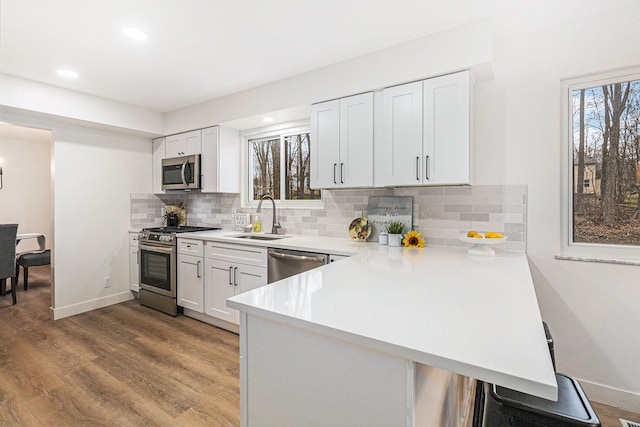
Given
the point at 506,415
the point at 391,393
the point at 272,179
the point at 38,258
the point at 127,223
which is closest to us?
the point at 391,393

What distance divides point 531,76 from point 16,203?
8.27 meters

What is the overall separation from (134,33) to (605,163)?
Result: 334cm

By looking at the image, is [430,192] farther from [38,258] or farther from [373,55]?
[38,258]

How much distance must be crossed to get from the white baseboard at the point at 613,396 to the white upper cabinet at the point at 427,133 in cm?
153

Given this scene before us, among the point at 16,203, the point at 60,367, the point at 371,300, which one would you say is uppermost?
the point at 16,203

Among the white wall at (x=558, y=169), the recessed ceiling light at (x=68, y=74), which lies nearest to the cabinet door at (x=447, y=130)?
the white wall at (x=558, y=169)

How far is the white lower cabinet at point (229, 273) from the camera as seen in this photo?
2848 millimetres

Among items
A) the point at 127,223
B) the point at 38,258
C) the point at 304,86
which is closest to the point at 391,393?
the point at 304,86

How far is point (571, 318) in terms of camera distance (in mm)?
2125

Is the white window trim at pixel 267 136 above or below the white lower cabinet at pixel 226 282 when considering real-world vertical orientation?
above

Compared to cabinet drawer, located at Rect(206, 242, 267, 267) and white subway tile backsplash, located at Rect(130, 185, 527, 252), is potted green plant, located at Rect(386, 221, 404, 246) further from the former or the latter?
cabinet drawer, located at Rect(206, 242, 267, 267)

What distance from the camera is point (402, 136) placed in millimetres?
2398

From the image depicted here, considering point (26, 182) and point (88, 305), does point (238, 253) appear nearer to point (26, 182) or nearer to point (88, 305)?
point (88, 305)

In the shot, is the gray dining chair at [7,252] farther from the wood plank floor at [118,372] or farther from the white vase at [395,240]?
the white vase at [395,240]
